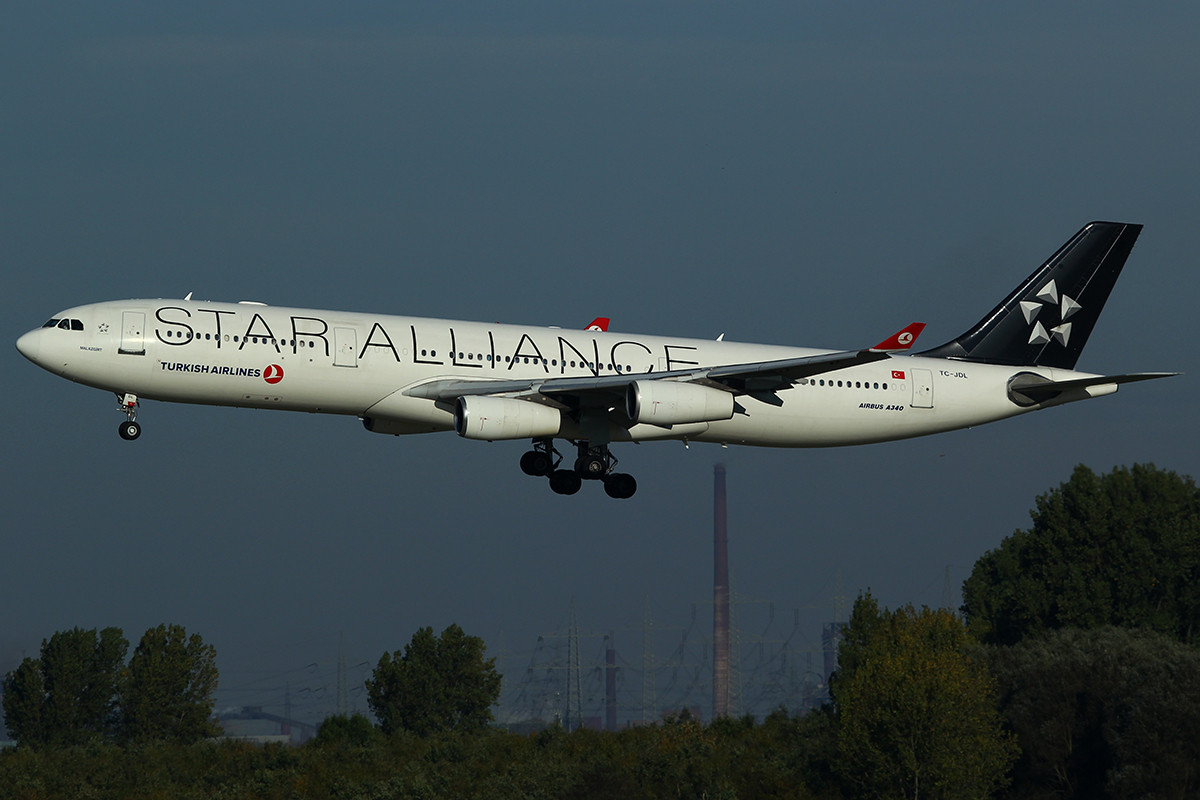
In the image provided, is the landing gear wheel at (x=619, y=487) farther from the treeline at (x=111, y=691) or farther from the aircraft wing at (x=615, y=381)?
the treeline at (x=111, y=691)

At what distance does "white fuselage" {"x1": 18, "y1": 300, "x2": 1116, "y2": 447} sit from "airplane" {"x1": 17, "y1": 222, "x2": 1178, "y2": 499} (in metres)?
0.05

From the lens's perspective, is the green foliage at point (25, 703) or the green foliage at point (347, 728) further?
the green foliage at point (25, 703)

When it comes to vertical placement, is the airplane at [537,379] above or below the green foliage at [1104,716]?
above

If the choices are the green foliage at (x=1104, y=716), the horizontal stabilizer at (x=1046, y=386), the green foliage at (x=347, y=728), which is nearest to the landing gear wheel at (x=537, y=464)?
→ the horizontal stabilizer at (x=1046, y=386)

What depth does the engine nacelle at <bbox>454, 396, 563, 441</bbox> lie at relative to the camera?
144ft

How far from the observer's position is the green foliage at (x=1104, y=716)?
3009 inches

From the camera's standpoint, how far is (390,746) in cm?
9669

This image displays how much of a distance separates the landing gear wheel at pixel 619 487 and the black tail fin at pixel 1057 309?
12.8 metres

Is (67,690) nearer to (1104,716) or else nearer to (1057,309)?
(1104,716)

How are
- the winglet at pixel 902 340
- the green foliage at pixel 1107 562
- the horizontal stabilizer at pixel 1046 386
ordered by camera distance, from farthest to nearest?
the green foliage at pixel 1107 562, the horizontal stabilizer at pixel 1046 386, the winglet at pixel 902 340

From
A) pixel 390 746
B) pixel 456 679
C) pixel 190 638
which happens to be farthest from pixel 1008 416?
pixel 190 638

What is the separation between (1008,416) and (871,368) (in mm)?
6247

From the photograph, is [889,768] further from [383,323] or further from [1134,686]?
[383,323]

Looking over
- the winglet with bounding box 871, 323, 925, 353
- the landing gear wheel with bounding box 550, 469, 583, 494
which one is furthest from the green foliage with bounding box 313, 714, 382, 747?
the winglet with bounding box 871, 323, 925, 353
